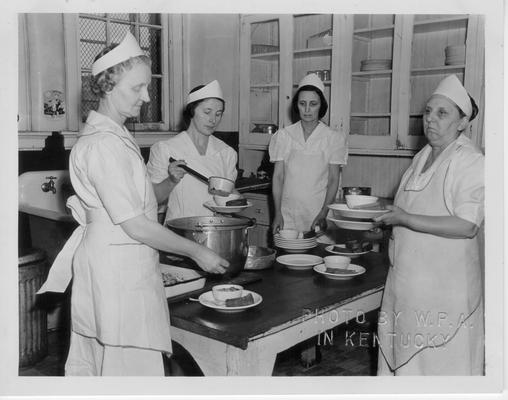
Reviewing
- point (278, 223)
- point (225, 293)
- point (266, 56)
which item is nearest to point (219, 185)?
point (278, 223)

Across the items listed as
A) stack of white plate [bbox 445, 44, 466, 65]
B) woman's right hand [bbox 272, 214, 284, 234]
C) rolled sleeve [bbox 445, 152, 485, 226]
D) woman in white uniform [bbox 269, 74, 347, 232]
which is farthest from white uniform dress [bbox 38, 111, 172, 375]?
stack of white plate [bbox 445, 44, 466, 65]

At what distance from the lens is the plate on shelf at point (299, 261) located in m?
2.03

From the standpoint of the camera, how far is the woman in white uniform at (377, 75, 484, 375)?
189 cm

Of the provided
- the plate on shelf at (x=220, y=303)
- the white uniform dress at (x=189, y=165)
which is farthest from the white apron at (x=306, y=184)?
the plate on shelf at (x=220, y=303)

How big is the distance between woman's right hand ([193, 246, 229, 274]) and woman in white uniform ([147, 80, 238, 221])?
104 centimetres

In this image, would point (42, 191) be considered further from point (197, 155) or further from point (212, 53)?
point (212, 53)

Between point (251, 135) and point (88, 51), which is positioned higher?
point (88, 51)

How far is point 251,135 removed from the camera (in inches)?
176

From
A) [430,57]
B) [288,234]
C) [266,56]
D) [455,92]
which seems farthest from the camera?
[266,56]

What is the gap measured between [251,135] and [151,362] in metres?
3.03

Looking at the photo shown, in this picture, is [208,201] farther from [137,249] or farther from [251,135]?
[251,135]

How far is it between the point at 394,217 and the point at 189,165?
46.8 inches

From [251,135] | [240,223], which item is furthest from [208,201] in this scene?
[251,135]

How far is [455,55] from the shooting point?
11.0 ft
